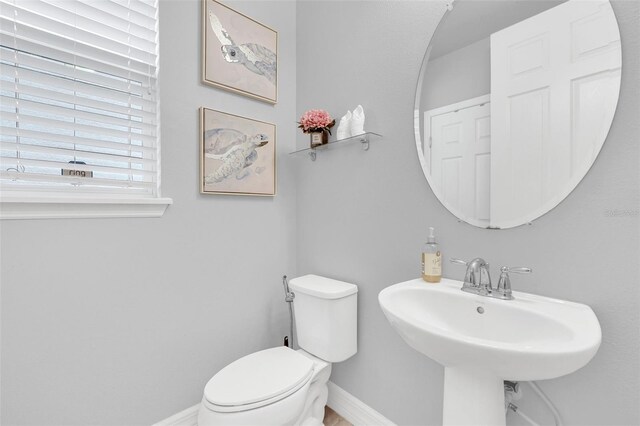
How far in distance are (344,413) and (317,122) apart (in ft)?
5.16

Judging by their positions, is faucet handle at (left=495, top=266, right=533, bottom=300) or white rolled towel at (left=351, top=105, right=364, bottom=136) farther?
white rolled towel at (left=351, top=105, right=364, bottom=136)

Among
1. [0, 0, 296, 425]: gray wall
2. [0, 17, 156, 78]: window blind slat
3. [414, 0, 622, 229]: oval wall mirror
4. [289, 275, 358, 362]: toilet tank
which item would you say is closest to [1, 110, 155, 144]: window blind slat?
[0, 0, 296, 425]: gray wall

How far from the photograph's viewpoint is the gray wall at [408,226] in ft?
2.51

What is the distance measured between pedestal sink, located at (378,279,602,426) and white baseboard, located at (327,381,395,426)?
63cm

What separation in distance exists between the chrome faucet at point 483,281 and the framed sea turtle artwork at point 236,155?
111 centimetres

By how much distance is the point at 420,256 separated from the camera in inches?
47.2

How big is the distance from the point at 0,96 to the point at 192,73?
0.70 metres

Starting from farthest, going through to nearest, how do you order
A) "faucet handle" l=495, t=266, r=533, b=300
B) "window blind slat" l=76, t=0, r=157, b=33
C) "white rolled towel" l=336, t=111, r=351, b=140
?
"white rolled towel" l=336, t=111, r=351, b=140, "window blind slat" l=76, t=0, r=157, b=33, "faucet handle" l=495, t=266, r=533, b=300

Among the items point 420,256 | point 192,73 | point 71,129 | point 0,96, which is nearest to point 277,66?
point 192,73

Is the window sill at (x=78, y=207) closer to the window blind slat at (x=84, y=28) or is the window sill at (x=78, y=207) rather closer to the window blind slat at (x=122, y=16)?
the window blind slat at (x=84, y=28)

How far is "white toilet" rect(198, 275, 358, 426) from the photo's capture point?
3.33 ft

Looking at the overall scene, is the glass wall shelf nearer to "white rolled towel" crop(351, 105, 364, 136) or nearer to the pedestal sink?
"white rolled towel" crop(351, 105, 364, 136)

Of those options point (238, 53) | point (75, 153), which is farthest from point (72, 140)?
point (238, 53)

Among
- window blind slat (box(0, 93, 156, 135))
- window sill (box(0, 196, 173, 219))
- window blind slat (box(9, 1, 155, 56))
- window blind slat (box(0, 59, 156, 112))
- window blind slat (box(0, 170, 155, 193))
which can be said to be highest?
window blind slat (box(9, 1, 155, 56))
